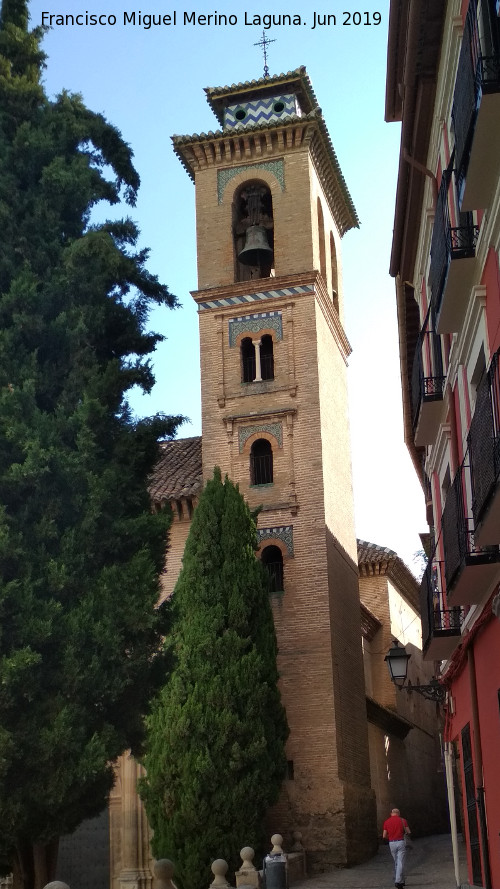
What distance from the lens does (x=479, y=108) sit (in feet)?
22.4

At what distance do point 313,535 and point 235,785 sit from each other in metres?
5.80

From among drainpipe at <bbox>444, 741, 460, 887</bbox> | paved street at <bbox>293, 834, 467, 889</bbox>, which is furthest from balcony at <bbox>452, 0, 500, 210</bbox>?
paved street at <bbox>293, 834, 467, 889</bbox>

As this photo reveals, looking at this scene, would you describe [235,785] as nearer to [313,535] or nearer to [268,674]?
[268,674]

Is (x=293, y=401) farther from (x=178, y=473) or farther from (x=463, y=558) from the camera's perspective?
(x=463, y=558)

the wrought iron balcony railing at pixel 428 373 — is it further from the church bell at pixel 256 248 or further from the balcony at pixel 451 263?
the church bell at pixel 256 248

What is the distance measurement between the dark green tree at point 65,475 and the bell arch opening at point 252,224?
45.7ft

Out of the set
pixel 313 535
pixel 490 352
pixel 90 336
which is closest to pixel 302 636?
pixel 313 535

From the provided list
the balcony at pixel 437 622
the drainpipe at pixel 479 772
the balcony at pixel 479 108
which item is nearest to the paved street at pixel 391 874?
the balcony at pixel 437 622

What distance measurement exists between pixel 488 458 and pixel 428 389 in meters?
5.38

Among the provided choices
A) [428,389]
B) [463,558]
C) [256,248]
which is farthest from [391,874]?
[256,248]

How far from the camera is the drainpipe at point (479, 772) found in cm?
1102

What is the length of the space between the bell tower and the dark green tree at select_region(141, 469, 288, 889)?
1634mm

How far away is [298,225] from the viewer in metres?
25.9

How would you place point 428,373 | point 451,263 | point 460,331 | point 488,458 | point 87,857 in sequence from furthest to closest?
point 87,857 → point 428,373 → point 460,331 → point 451,263 → point 488,458
